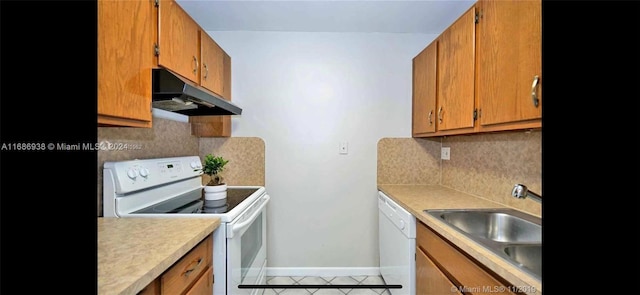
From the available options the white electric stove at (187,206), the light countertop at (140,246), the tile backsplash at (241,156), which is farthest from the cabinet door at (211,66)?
the light countertop at (140,246)

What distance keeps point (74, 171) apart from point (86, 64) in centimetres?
13

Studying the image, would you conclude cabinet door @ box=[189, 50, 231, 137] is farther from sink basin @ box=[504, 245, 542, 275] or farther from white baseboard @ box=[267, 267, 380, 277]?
sink basin @ box=[504, 245, 542, 275]

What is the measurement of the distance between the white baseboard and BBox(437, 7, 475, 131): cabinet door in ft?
4.46

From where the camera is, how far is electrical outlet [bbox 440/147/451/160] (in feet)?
7.57

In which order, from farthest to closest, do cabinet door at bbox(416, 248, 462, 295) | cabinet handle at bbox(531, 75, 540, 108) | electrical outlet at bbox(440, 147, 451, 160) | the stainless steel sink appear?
electrical outlet at bbox(440, 147, 451, 160)
the stainless steel sink
cabinet door at bbox(416, 248, 462, 295)
cabinet handle at bbox(531, 75, 540, 108)

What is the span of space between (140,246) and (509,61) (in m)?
1.56

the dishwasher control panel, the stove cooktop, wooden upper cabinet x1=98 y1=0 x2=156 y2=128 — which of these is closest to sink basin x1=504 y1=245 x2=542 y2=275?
the dishwasher control panel

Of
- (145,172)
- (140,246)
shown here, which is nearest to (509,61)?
(140,246)

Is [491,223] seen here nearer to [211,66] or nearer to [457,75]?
[457,75]

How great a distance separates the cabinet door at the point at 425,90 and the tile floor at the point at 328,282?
1268 mm

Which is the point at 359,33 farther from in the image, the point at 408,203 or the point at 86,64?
the point at 86,64

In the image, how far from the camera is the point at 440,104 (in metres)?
1.87

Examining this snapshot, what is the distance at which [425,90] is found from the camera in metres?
2.11
